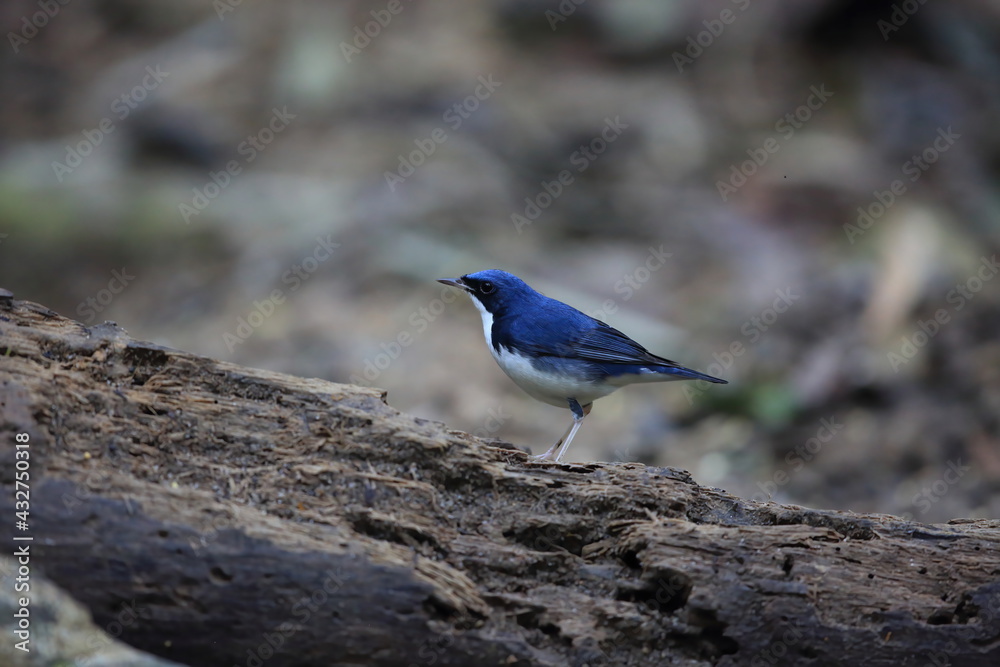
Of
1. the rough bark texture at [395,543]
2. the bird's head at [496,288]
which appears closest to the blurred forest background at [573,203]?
the bird's head at [496,288]

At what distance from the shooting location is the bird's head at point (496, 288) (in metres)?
6.67

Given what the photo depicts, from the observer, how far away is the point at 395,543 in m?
3.84

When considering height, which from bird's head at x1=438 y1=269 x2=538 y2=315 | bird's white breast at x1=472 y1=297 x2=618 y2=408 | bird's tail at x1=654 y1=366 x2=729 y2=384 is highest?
bird's head at x1=438 y1=269 x2=538 y2=315

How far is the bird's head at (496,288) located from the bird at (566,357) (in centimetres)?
4

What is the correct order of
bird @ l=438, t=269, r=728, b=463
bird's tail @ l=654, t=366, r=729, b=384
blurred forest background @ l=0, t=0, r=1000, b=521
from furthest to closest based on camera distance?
blurred forest background @ l=0, t=0, r=1000, b=521, bird @ l=438, t=269, r=728, b=463, bird's tail @ l=654, t=366, r=729, b=384

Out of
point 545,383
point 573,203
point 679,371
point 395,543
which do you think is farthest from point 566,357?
point 573,203

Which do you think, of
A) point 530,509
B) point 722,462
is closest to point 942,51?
point 722,462

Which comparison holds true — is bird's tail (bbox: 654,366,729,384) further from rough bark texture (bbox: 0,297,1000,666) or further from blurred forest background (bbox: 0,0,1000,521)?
blurred forest background (bbox: 0,0,1000,521)

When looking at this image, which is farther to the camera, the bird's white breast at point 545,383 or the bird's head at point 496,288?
the bird's head at point 496,288

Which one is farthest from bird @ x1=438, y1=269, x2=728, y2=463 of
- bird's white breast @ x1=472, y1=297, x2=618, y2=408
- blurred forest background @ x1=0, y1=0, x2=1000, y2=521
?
blurred forest background @ x1=0, y1=0, x2=1000, y2=521

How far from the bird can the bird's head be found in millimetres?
44

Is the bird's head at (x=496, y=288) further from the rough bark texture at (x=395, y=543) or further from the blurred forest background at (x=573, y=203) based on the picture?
the blurred forest background at (x=573, y=203)

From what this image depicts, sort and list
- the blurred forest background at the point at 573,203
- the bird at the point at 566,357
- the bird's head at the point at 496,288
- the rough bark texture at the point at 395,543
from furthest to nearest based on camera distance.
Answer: the blurred forest background at the point at 573,203 < the bird's head at the point at 496,288 < the bird at the point at 566,357 < the rough bark texture at the point at 395,543

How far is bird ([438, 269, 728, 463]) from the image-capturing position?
6.20 metres
